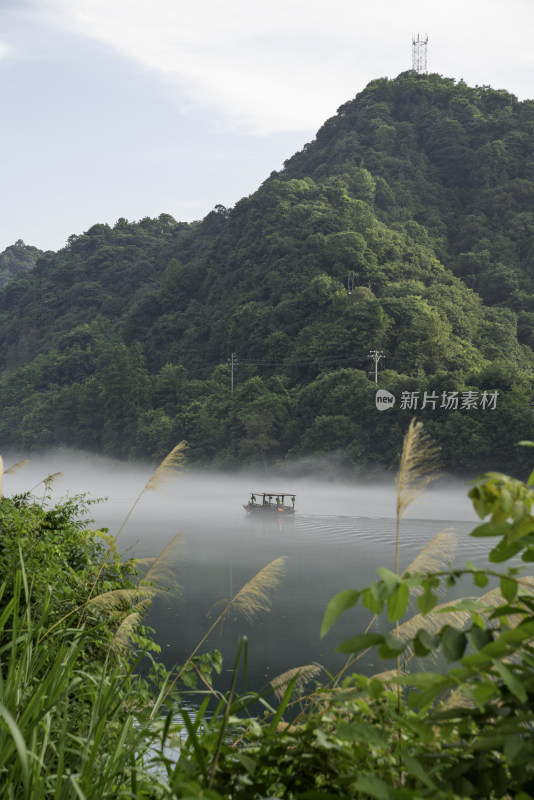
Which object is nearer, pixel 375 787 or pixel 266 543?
pixel 375 787

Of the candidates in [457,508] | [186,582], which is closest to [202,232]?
[457,508]

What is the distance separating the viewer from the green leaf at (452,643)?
779 millimetres

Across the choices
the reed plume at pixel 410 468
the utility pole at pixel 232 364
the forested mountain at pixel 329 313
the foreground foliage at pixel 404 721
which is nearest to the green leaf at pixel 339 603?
the foreground foliage at pixel 404 721

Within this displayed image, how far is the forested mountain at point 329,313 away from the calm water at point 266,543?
1.46m

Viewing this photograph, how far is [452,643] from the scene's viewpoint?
0.79m

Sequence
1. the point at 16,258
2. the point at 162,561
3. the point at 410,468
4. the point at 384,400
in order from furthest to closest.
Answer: the point at 16,258, the point at 384,400, the point at 162,561, the point at 410,468

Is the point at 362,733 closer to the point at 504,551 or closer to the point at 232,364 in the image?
the point at 504,551

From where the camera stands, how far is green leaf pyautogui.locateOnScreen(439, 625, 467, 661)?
78 cm

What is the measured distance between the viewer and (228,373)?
134 ft

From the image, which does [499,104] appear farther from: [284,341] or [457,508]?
[457,508]

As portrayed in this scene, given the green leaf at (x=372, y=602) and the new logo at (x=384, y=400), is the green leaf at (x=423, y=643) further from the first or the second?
the new logo at (x=384, y=400)

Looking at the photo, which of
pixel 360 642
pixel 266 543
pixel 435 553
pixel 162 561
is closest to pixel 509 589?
pixel 360 642

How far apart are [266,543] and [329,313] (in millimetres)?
17669

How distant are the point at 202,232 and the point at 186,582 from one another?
41.6 m
